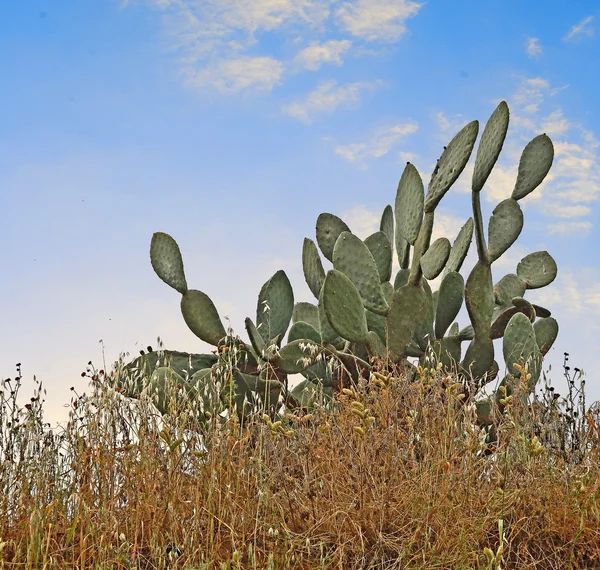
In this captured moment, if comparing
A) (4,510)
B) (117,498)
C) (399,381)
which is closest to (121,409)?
(117,498)

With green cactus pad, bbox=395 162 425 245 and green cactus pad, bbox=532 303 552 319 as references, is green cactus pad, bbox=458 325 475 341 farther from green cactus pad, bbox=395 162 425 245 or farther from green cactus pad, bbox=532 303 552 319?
green cactus pad, bbox=532 303 552 319

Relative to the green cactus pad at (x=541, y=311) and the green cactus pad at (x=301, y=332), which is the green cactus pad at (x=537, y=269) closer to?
the green cactus pad at (x=541, y=311)

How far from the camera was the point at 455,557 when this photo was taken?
3014 mm

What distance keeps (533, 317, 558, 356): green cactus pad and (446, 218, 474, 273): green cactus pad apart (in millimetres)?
900

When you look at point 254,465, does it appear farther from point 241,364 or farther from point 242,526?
point 241,364

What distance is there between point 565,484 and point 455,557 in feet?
Result: 2.80

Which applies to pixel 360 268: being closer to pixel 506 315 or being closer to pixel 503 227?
pixel 506 315

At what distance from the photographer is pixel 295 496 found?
132 inches

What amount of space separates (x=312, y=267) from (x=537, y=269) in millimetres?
2337

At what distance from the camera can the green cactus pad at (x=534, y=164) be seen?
6.84m

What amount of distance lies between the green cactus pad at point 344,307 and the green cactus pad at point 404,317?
0.75 ft

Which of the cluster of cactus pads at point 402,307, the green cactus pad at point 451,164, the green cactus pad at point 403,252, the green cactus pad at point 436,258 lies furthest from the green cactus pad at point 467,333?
the green cactus pad at point 451,164

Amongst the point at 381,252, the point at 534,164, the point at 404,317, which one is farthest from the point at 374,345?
the point at 534,164

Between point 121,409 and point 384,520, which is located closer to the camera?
point 384,520
